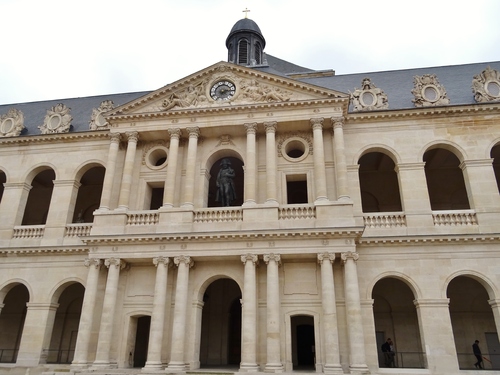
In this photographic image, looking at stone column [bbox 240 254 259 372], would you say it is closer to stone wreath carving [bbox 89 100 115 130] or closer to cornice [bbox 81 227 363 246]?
cornice [bbox 81 227 363 246]

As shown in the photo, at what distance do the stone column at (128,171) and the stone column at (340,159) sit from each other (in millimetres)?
11162

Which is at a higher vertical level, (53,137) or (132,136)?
(53,137)

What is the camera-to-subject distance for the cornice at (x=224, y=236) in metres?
19.0

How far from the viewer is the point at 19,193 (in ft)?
81.7

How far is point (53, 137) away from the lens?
83.3 ft

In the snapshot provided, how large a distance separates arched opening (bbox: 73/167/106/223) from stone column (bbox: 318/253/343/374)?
17464mm

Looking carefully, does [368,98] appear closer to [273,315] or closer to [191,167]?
[191,167]

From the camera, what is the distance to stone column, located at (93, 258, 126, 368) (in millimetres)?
18844

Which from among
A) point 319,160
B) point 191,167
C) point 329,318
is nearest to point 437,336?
point 329,318

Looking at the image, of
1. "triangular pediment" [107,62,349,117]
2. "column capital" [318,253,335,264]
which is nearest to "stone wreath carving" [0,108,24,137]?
"triangular pediment" [107,62,349,117]

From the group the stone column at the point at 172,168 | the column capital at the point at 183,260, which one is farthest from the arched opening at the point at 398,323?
the stone column at the point at 172,168

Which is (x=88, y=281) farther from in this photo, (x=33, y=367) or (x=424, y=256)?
(x=424, y=256)

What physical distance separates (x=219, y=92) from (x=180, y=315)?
489 inches

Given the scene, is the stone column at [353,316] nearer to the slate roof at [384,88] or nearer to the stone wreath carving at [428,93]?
the slate roof at [384,88]
